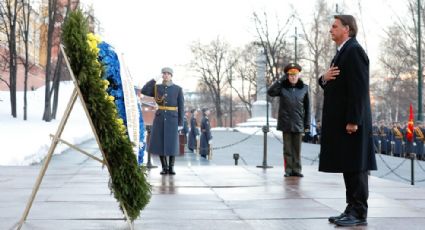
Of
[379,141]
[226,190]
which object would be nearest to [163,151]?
[226,190]

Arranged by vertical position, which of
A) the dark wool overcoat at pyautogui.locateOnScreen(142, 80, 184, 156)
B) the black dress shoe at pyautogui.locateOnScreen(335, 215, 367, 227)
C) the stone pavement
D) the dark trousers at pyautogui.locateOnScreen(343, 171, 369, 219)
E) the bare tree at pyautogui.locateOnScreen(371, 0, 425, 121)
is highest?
the bare tree at pyautogui.locateOnScreen(371, 0, 425, 121)

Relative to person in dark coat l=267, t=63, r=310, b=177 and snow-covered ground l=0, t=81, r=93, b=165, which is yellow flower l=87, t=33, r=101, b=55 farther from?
snow-covered ground l=0, t=81, r=93, b=165

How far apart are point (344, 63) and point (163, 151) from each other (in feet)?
20.4

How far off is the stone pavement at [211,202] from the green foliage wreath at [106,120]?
53 cm

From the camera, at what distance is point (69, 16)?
5645 millimetres

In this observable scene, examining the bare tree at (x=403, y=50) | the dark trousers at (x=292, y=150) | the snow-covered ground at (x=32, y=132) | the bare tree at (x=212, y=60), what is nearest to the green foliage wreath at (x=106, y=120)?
the dark trousers at (x=292, y=150)

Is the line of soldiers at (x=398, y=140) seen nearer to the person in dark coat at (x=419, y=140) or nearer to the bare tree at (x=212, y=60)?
the person in dark coat at (x=419, y=140)

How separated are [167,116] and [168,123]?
12 cm

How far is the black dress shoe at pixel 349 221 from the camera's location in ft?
21.0

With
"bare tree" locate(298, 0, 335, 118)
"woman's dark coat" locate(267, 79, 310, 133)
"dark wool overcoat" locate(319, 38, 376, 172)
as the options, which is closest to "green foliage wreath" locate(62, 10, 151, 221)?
"dark wool overcoat" locate(319, 38, 376, 172)

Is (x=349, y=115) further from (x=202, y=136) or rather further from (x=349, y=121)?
(x=202, y=136)

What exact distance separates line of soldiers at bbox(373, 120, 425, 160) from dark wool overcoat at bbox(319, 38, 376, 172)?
19.6 metres

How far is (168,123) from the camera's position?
12172mm

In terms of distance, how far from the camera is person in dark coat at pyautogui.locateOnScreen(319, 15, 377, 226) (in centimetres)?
634
